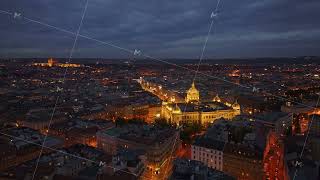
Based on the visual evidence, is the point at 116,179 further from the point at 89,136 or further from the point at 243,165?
the point at 89,136

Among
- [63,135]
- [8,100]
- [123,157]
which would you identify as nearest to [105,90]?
[8,100]

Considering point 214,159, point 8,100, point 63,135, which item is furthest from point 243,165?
point 8,100

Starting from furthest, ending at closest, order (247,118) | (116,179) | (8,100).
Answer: (8,100)
(247,118)
(116,179)

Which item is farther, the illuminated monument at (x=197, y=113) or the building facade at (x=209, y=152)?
the illuminated monument at (x=197, y=113)

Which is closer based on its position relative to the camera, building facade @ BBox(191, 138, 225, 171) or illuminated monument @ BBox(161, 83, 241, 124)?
building facade @ BBox(191, 138, 225, 171)

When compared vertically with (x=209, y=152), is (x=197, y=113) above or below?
below

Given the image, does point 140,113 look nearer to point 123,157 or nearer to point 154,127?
point 154,127

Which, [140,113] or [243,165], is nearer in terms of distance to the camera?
[243,165]

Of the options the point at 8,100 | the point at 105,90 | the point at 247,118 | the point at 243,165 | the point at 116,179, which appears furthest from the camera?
the point at 105,90

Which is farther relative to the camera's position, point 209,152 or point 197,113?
point 197,113
